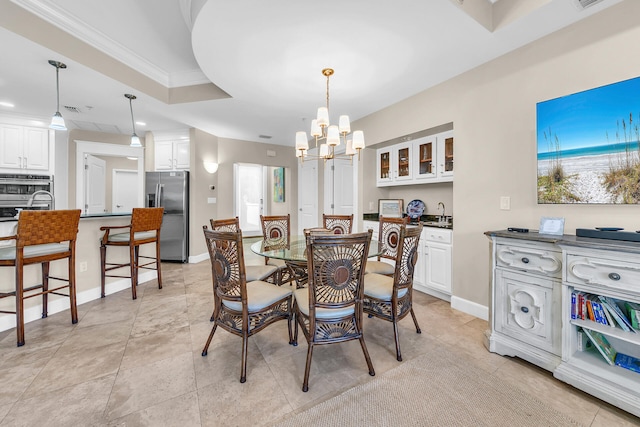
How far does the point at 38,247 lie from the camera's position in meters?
2.33

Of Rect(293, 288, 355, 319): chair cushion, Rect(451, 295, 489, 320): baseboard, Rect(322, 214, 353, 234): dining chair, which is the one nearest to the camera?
Rect(293, 288, 355, 319): chair cushion

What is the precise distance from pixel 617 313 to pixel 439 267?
1.59 meters

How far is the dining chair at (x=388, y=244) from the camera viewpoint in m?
2.60

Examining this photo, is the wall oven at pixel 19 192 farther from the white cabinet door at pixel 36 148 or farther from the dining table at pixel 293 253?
the dining table at pixel 293 253

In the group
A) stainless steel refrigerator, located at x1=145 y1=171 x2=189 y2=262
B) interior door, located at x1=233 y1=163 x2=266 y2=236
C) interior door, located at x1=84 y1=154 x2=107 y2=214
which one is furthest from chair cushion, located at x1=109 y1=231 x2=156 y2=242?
interior door, located at x1=233 y1=163 x2=266 y2=236

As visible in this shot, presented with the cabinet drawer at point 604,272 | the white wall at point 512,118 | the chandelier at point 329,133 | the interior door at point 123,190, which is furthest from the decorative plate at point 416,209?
the interior door at point 123,190

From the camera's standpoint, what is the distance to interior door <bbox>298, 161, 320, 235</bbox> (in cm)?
581

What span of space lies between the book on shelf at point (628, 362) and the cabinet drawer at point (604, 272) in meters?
0.51

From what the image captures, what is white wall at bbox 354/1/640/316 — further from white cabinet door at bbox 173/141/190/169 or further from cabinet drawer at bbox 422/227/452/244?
white cabinet door at bbox 173/141/190/169

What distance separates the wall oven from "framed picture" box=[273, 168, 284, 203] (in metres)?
4.47

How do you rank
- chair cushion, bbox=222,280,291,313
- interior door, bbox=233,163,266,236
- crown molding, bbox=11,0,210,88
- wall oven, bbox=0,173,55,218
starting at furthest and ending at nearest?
1. interior door, bbox=233,163,266,236
2. wall oven, bbox=0,173,55,218
3. crown molding, bbox=11,0,210,88
4. chair cushion, bbox=222,280,291,313

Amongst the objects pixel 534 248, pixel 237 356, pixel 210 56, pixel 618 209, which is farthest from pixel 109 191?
pixel 618 209

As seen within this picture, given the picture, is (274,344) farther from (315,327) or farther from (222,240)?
(222,240)

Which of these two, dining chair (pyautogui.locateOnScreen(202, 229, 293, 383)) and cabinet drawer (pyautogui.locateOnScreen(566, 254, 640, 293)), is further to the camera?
dining chair (pyautogui.locateOnScreen(202, 229, 293, 383))
